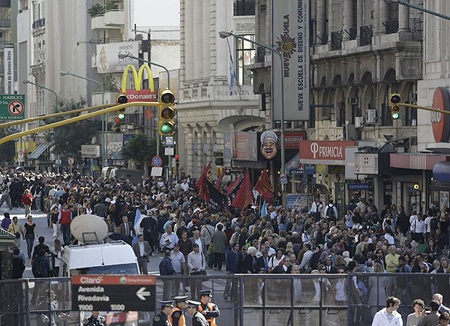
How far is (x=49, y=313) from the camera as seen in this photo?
22.4 metres

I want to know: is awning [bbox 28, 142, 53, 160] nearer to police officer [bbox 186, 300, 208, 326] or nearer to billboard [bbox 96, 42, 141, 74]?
billboard [bbox 96, 42, 141, 74]

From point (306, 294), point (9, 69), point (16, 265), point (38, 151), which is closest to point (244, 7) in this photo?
point (16, 265)

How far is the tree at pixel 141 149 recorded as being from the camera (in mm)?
80188

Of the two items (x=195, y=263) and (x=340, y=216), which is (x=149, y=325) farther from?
(x=340, y=216)

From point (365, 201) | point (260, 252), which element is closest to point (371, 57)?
point (365, 201)

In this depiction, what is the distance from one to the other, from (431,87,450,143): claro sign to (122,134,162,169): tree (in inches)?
1612

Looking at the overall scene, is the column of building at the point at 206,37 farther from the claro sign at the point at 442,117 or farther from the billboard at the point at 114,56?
the claro sign at the point at 442,117

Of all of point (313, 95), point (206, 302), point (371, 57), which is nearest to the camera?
point (206, 302)

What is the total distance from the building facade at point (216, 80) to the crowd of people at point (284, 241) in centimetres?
2206

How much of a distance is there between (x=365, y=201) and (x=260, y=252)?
17.9 metres

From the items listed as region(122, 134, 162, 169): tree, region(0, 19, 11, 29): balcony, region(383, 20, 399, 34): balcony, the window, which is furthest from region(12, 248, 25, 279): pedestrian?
region(0, 19, 11, 29): balcony

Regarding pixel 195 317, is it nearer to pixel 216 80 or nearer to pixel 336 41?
pixel 336 41

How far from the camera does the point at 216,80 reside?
71562mm

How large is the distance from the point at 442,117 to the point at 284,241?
12437 millimetres
